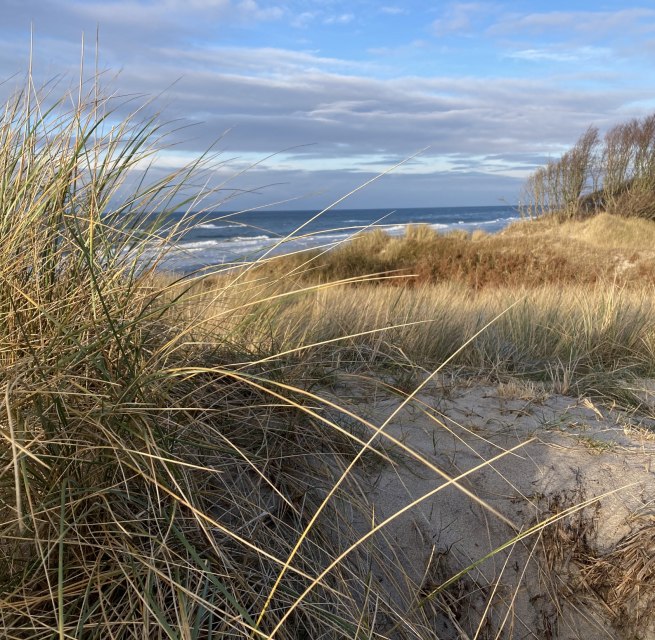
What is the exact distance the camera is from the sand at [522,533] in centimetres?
183

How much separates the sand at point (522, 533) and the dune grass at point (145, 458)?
74 millimetres

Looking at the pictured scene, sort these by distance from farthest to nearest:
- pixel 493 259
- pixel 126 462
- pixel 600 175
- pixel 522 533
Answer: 1. pixel 600 175
2. pixel 493 259
3. pixel 522 533
4. pixel 126 462

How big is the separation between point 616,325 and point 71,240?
11.4 feet

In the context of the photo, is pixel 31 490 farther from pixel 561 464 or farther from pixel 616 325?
pixel 616 325

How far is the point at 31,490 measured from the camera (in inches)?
52.0

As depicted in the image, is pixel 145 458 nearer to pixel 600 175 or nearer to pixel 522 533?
pixel 522 533

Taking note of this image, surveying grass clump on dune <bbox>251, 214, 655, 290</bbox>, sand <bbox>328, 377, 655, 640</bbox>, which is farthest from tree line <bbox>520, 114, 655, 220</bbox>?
sand <bbox>328, 377, 655, 640</bbox>

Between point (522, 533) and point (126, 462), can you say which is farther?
point (522, 533)

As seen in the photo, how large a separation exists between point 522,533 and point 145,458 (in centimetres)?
97

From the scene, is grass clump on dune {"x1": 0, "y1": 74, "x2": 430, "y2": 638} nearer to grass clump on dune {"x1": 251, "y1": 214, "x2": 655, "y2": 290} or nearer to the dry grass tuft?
the dry grass tuft

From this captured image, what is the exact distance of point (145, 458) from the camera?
1415 mm

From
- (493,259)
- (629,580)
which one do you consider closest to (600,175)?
(493,259)

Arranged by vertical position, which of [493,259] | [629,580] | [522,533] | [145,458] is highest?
[493,259]

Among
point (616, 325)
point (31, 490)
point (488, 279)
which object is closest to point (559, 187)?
point (488, 279)
